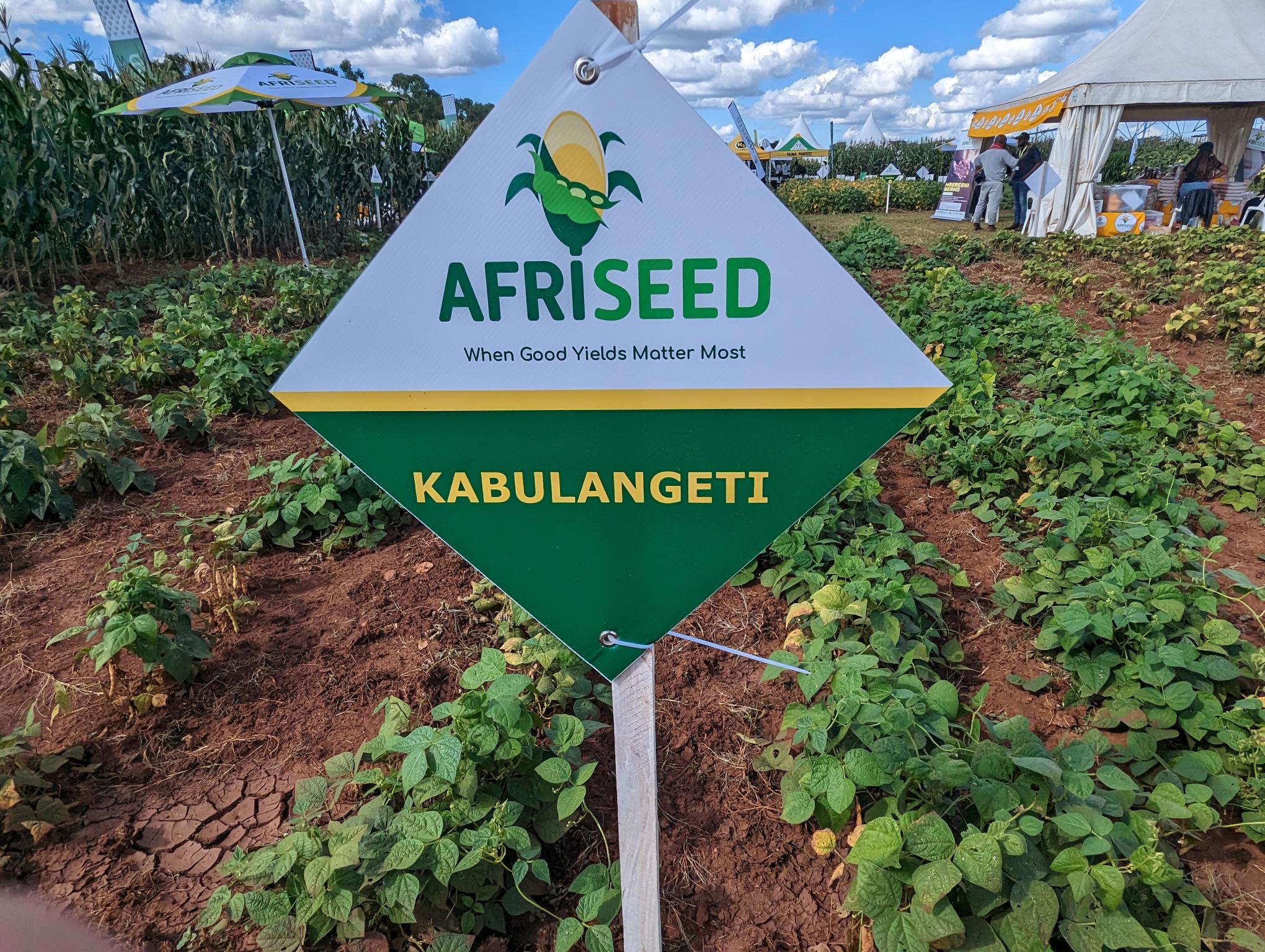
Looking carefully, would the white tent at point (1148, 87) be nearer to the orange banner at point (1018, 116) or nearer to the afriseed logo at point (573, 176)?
the orange banner at point (1018, 116)

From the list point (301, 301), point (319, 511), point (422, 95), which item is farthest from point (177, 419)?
point (422, 95)

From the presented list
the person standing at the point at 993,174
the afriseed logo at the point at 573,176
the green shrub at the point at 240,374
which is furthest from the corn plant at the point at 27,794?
the person standing at the point at 993,174

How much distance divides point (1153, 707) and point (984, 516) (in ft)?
4.89

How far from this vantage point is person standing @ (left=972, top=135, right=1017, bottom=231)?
53.5 feet

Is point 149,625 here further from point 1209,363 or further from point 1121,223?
point 1121,223

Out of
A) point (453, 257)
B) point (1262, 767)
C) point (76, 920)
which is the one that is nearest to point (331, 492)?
point (76, 920)

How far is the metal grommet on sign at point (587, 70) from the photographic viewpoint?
0.97 metres

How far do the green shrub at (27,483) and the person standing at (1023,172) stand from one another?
673 inches

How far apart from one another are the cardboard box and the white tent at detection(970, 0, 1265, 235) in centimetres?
33

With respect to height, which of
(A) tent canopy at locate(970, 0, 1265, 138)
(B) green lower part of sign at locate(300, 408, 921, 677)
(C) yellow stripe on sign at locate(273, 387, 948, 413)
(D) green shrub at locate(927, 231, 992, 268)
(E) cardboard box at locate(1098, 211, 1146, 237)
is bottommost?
(D) green shrub at locate(927, 231, 992, 268)

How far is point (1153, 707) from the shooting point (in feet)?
7.64

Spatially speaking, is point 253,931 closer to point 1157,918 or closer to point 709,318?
point 709,318

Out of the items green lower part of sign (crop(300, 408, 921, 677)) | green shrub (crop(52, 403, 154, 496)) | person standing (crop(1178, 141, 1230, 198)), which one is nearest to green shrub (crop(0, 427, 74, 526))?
Answer: green shrub (crop(52, 403, 154, 496))

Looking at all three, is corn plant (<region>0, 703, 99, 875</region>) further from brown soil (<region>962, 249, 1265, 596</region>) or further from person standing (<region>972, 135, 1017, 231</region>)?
person standing (<region>972, 135, 1017, 231</region>)
